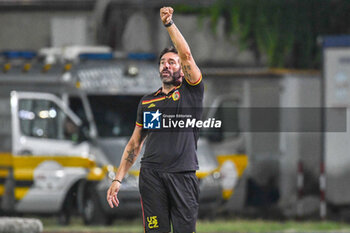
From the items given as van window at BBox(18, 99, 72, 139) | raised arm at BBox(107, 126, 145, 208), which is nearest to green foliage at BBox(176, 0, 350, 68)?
van window at BBox(18, 99, 72, 139)

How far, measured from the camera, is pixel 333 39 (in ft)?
57.1

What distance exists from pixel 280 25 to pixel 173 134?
564 inches

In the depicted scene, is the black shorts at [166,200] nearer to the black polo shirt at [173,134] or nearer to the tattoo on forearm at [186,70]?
the black polo shirt at [173,134]

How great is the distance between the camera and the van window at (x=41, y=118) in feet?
53.6

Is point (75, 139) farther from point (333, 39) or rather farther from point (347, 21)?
point (347, 21)

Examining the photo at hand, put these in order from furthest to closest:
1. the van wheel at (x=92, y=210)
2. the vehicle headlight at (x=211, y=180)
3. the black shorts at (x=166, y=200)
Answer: the van wheel at (x=92, y=210) < the vehicle headlight at (x=211, y=180) < the black shorts at (x=166, y=200)

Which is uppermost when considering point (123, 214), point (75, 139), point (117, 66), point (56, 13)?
point (56, 13)

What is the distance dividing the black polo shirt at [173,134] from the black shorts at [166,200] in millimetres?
68

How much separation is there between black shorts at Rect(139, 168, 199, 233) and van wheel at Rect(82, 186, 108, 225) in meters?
8.29

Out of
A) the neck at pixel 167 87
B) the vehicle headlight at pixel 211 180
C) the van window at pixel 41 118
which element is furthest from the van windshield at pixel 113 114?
the neck at pixel 167 87

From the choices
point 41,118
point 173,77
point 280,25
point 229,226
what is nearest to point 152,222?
point 173,77

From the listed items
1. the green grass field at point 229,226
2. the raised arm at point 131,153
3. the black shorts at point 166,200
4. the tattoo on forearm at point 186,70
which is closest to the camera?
the tattoo on forearm at point 186,70

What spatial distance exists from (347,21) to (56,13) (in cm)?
654

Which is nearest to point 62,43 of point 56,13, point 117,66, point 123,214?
point 56,13
